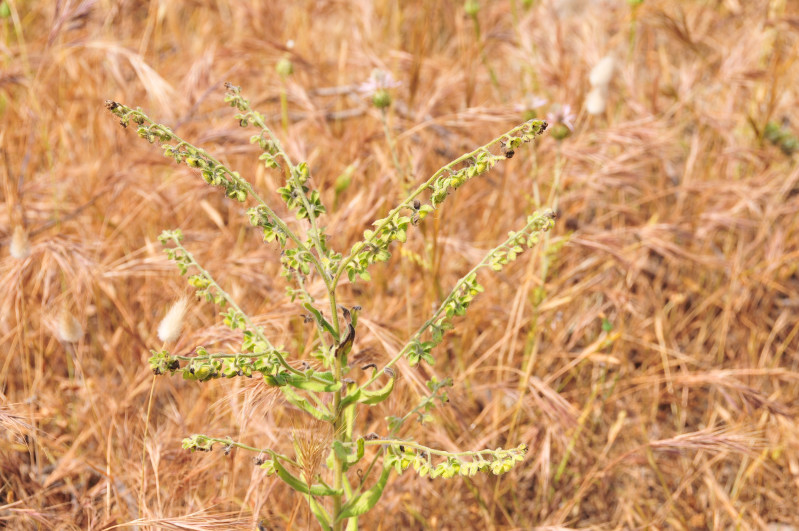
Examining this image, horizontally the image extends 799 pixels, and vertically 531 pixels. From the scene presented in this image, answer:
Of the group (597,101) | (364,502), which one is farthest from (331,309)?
(597,101)

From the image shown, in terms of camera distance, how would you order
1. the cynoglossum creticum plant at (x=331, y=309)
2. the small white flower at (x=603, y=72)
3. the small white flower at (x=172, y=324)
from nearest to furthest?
the cynoglossum creticum plant at (x=331, y=309) < the small white flower at (x=172, y=324) < the small white flower at (x=603, y=72)

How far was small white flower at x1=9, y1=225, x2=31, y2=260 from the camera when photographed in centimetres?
160

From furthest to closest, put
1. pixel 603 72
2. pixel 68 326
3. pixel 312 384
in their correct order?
pixel 603 72 < pixel 68 326 < pixel 312 384

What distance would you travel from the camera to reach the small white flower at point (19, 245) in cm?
160

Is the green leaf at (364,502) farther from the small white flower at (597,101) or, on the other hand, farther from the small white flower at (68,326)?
the small white flower at (597,101)

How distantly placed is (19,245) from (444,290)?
105 cm

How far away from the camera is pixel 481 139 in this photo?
103 inches

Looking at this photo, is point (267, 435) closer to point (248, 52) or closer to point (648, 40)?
point (248, 52)

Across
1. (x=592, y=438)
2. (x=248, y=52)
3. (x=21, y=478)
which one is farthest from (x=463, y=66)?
(x=21, y=478)

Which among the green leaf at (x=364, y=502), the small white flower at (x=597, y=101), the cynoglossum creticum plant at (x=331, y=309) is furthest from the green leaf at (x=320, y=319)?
the small white flower at (x=597, y=101)

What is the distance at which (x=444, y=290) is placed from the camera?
207 centimetres

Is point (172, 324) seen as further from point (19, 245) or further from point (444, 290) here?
point (444, 290)

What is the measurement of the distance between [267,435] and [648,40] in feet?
8.76

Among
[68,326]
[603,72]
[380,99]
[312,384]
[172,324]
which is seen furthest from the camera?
[603,72]
